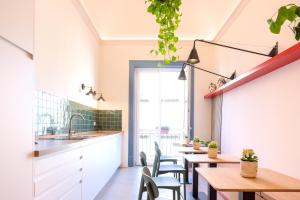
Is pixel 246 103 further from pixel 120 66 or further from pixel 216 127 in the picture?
pixel 120 66

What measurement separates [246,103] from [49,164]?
9.36ft

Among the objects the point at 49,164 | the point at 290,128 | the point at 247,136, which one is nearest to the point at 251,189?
the point at 290,128

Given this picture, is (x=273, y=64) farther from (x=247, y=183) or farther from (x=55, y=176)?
(x=55, y=176)

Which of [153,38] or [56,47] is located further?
[153,38]

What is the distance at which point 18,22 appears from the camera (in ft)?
4.81

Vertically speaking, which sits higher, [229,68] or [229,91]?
[229,68]

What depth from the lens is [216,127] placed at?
547cm

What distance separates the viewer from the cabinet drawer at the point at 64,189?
1.89m

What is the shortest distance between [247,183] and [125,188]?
9.29 ft

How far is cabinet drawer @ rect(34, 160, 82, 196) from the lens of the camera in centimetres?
174

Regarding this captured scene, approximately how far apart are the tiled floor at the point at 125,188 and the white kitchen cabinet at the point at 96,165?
0.66ft

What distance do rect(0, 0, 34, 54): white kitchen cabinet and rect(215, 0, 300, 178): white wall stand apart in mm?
2263

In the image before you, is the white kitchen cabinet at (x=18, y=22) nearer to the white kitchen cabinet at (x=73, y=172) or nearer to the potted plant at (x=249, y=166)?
the white kitchen cabinet at (x=73, y=172)

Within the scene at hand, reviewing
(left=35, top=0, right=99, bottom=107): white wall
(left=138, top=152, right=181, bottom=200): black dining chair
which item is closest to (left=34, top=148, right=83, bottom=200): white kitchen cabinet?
(left=138, top=152, right=181, bottom=200): black dining chair
